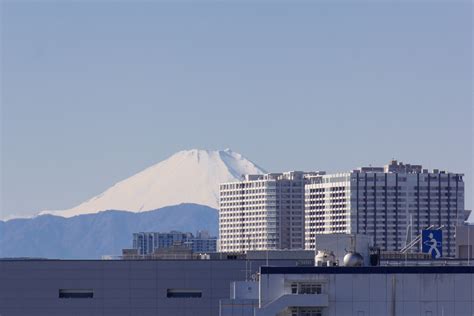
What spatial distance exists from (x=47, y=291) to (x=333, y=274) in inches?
2402

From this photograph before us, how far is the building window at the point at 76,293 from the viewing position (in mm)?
147000

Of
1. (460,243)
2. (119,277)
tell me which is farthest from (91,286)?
(460,243)

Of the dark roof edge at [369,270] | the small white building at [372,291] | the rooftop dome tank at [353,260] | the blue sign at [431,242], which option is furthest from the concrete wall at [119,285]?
the small white building at [372,291]

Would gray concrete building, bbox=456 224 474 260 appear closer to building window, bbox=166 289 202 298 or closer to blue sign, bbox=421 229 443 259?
blue sign, bbox=421 229 443 259

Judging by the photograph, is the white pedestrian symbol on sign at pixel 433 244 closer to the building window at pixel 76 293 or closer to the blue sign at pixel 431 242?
the blue sign at pixel 431 242

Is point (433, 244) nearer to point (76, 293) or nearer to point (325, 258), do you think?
point (76, 293)

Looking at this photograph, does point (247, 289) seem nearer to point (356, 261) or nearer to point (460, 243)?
point (356, 261)

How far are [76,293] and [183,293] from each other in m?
7.89

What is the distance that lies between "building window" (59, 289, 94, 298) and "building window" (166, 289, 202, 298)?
570 centimetres

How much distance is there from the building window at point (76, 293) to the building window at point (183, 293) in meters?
5.70

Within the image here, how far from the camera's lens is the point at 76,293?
483 feet

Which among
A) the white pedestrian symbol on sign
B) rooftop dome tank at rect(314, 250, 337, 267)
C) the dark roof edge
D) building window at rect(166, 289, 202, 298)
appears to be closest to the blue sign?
the white pedestrian symbol on sign

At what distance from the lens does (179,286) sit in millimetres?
146500

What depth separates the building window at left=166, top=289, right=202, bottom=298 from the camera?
14612 centimetres
